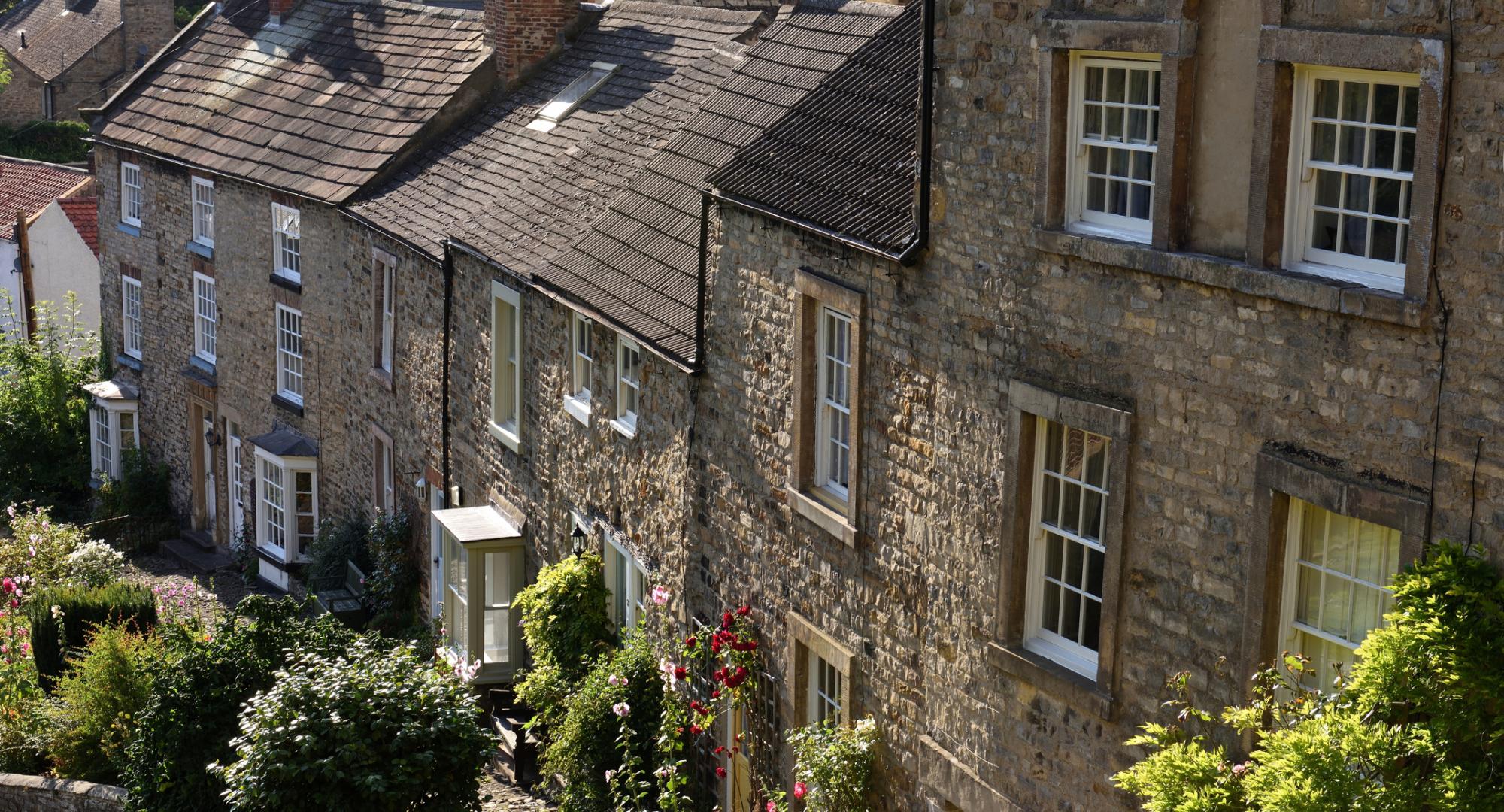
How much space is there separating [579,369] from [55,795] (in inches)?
281

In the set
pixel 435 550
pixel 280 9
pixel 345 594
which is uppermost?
pixel 280 9

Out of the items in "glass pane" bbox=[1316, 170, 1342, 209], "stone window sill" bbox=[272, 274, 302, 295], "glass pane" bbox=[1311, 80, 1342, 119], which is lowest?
"stone window sill" bbox=[272, 274, 302, 295]

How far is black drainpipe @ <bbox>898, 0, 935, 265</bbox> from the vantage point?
35.3ft

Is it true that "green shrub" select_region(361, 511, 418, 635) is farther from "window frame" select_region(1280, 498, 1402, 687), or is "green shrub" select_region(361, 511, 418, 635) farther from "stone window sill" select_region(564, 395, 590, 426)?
"window frame" select_region(1280, 498, 1402, 687)

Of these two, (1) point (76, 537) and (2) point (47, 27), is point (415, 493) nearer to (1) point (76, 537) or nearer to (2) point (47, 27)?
(1) point (76, 537)

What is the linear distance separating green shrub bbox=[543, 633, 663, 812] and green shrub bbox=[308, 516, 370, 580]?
29.5ft

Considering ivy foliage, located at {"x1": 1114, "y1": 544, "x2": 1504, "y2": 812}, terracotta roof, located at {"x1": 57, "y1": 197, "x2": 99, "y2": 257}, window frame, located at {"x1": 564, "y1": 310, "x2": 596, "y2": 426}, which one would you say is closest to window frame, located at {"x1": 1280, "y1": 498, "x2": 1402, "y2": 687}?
ivy foliage, located at {"x1": 1114, "y1": 544, "x2": 1504, "y2": 812}

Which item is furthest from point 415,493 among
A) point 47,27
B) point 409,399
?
point 47,27

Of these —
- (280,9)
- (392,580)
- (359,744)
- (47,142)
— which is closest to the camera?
(359,744)

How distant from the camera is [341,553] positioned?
24.2 meters

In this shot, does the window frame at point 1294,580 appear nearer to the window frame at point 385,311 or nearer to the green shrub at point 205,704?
the green shrub at point 205,704

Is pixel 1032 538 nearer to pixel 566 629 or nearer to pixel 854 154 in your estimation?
pixel 854 154

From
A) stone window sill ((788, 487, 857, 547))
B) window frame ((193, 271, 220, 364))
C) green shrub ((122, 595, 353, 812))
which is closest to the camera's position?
stone window sill ((788, 487, 857, 547))

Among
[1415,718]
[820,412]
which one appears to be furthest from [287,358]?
[1415,718]
